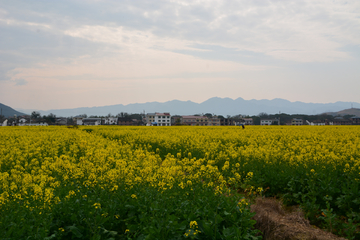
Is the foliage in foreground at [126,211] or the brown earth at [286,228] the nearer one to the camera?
the foliage in foreground at [126,211]

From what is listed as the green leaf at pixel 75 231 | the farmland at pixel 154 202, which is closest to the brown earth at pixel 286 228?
the farmland at pixel 154 202

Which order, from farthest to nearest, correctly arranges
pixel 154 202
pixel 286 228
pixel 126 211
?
pixel 286 228
pixel 126 211
pixel 154 202

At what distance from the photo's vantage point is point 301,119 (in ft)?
456

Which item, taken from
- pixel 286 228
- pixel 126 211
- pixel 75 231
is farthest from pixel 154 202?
pixel 286 228

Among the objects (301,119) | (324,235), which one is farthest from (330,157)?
(301,119)

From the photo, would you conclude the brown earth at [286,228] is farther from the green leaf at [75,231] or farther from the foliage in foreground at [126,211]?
the green leaf at [75,231]

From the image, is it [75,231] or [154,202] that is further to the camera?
[154,202]

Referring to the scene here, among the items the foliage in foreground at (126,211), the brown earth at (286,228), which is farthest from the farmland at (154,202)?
the brown earth at (286,228)

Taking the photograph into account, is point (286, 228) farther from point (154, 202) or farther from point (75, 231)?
point (75, 231)

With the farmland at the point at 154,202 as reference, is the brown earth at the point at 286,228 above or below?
below

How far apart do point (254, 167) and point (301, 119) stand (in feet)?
475

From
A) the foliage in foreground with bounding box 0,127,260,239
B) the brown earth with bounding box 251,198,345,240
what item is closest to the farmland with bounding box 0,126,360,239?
the foliage in foreground with bounding box 0,127,260,239

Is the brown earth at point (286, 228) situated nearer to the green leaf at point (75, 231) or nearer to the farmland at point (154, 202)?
the farmland at point (154, 202)

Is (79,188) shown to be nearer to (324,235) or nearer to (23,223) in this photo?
(23,223)
